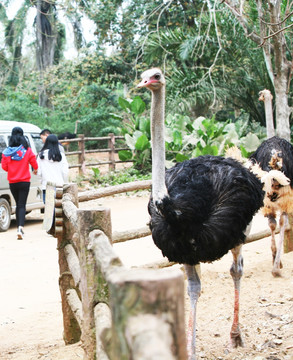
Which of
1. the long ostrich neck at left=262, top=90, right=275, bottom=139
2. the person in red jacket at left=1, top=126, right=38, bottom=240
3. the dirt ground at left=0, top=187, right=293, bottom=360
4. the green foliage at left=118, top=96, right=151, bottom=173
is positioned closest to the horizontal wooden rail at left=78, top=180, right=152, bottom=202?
the dirt ground at left=0, top=187, right=293, bottom=360

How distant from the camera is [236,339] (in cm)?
369

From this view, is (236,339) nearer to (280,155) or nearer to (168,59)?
(280,155)

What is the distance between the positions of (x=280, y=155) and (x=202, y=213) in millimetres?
2315

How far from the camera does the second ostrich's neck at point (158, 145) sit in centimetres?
312

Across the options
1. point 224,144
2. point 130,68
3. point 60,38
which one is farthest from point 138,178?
point 60,38

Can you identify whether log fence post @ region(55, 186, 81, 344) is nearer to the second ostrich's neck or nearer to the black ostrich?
the second ostrich's neck

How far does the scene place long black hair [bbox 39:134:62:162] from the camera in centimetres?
729

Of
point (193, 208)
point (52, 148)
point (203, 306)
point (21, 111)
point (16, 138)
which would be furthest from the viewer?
point (21, 111)

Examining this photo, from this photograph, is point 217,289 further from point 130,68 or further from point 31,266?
point 130,68

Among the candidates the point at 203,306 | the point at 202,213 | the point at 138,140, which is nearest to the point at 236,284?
the point at 203,306

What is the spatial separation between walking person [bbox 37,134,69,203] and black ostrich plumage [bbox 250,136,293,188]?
9.55 ft

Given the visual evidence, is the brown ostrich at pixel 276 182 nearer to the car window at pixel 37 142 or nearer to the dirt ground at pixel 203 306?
the dirt ground at pixel 203 306

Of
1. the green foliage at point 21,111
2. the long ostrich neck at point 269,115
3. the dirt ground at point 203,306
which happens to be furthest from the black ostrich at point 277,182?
the green foliage at point 21,111

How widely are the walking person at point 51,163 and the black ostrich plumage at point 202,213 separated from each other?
3.88m
